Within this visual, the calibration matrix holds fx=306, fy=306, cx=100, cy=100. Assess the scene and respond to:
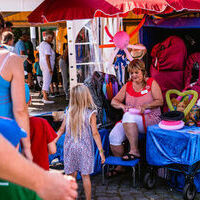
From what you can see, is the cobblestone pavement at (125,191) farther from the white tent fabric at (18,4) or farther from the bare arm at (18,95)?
the white tent fabric at (18,4)

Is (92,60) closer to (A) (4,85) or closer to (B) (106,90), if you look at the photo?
(B) (106,90)

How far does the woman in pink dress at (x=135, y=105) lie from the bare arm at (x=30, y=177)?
2762mm

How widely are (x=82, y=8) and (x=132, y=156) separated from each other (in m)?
2.08

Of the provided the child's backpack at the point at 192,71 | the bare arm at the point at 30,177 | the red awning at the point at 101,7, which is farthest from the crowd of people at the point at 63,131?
the child's backpack at the point at 192,71

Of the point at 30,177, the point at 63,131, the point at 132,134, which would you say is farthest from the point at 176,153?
the point at 30,177

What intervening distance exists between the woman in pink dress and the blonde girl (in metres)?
0.81

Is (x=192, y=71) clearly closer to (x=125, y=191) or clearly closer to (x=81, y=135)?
(x=125, y=191)

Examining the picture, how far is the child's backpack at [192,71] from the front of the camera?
16.7 feet

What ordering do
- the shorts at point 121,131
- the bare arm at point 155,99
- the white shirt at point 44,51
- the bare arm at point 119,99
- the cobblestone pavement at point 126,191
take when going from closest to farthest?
the cobblestone pavement at point 126,191 → the shorts at point 121,131 → the bare arm at point 155,99 → the bare arm at point 119,99 → the white shirt at point 44,51

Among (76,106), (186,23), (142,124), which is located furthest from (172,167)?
(186,23)

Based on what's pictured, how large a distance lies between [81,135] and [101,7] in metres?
1.79

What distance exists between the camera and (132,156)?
371 centimetres

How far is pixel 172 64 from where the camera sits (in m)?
5.38

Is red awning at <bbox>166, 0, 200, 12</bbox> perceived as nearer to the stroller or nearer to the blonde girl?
the stroller
